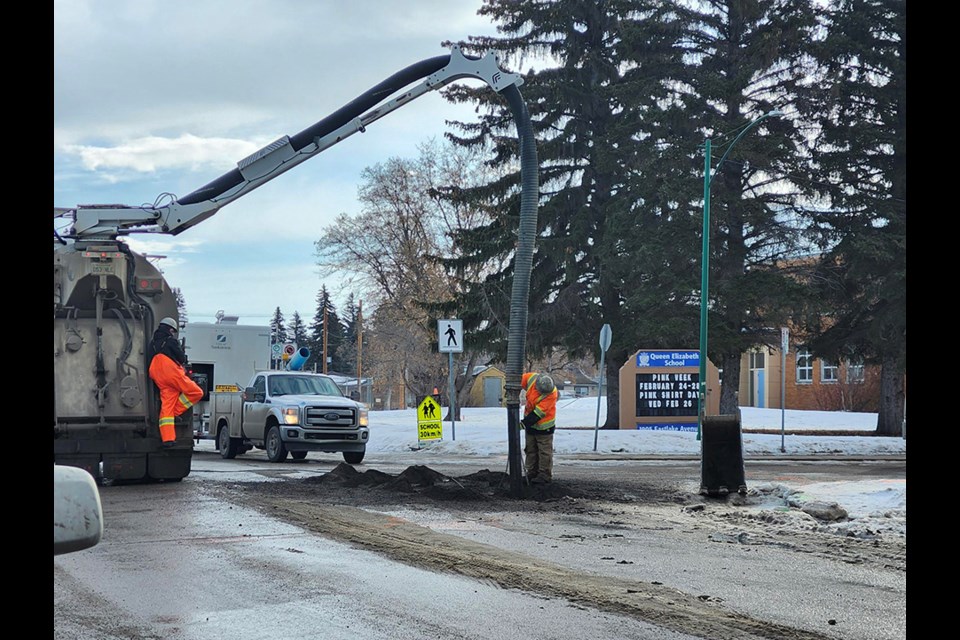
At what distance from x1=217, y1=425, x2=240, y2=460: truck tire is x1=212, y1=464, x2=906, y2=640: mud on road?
25.3ft

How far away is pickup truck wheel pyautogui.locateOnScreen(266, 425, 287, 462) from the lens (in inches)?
851

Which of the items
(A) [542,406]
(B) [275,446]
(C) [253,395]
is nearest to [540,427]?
(A) [542,406]

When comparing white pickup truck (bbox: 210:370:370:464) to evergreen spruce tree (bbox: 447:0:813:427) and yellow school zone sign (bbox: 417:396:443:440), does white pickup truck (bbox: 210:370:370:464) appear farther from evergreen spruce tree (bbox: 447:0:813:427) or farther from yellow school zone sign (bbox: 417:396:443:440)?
evergreen spruce tree (bbox: 447:0:813:427)

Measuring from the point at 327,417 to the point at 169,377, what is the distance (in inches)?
239

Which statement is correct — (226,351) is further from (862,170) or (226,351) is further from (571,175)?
(862,170)

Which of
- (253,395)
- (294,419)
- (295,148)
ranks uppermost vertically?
(295,148)

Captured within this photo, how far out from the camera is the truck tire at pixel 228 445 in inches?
945

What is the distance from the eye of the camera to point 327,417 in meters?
21.4

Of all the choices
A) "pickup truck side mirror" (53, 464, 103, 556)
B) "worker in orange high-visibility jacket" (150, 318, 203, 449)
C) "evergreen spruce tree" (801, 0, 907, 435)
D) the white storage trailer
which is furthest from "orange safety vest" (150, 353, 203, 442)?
"evergreen spruce tree" (801, 0, 907, 435)

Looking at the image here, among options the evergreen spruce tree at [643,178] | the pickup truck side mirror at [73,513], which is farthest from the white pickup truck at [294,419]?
the pickup truck side mirror at [73,513]

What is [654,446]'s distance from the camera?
96.7 feet

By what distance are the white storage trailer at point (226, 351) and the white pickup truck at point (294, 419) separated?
13.3ft

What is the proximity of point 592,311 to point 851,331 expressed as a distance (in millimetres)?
8519
